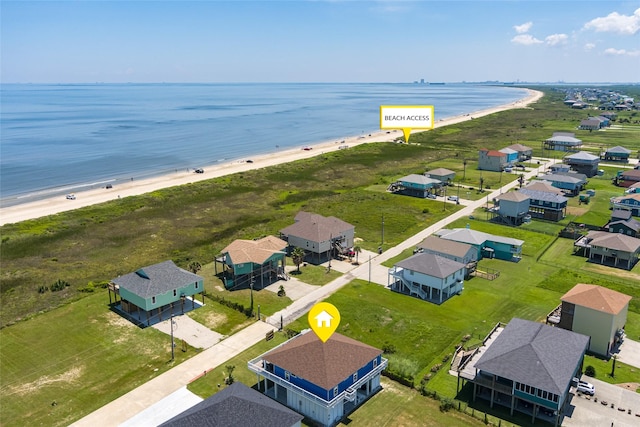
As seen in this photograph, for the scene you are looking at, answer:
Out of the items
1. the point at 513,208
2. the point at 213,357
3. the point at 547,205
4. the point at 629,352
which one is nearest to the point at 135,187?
the point at 213,357

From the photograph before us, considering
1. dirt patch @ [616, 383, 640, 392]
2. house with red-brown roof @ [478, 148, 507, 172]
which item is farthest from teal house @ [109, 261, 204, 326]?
house with red-brown roof @ [478, 148, 507, 172]

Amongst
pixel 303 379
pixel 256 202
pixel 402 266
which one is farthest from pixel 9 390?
pixel 256 202

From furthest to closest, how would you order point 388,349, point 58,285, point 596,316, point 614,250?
1. point 614,250
2. point 58,285
3. point 388,349
4. point 596,316

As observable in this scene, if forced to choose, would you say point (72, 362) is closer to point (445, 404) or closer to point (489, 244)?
point (445, 404)

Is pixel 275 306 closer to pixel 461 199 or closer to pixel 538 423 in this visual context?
pixel 538 423

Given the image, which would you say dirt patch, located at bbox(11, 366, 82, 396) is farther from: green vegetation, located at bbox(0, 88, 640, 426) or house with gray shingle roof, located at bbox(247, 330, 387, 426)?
house with gray shingle roof, located at bbox(247, 330, 387, 426)

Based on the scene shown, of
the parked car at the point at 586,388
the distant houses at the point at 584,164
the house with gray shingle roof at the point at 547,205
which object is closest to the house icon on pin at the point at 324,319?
the parked car at the point at 586,388

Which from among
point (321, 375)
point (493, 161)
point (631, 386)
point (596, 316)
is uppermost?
point (493, 161)
